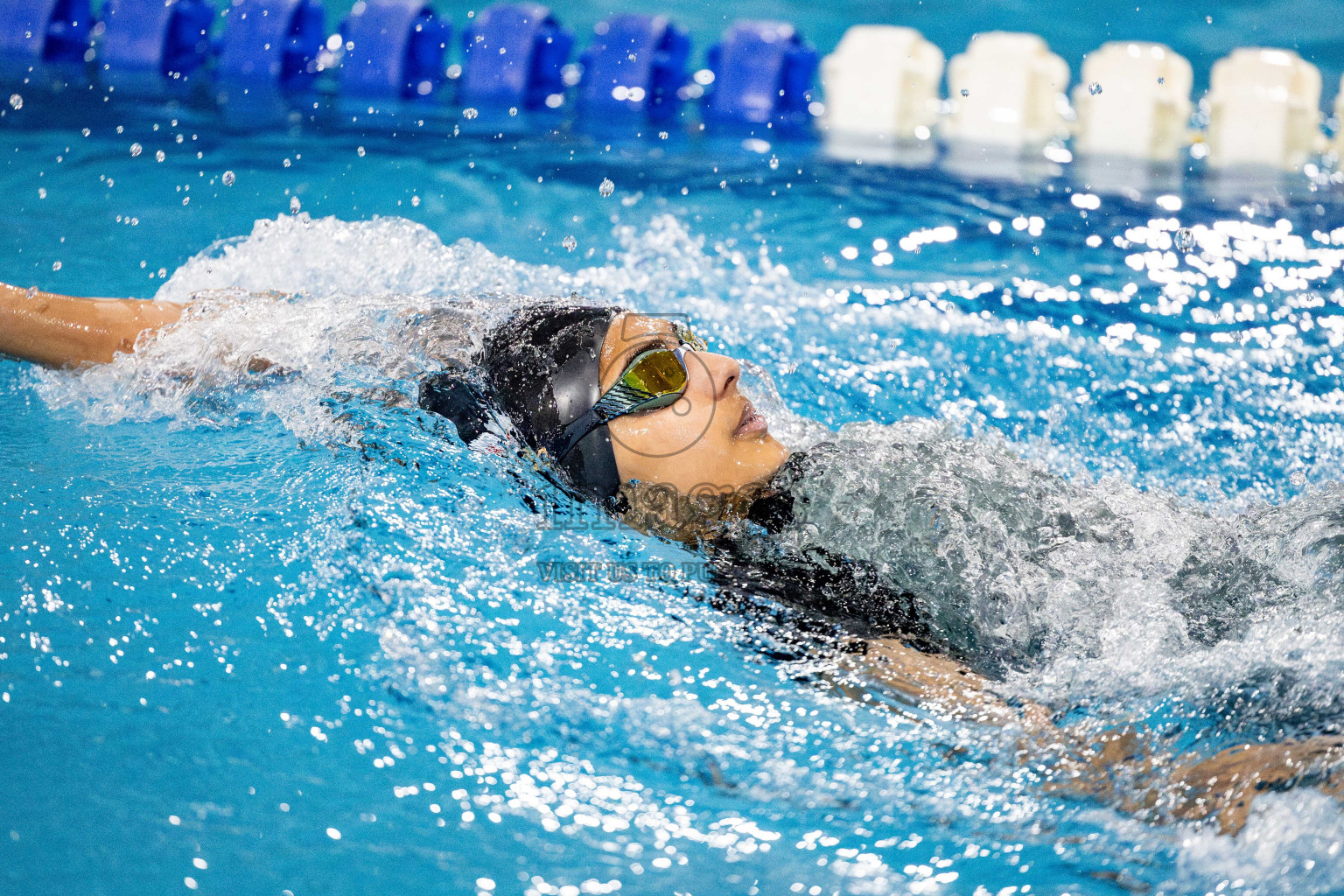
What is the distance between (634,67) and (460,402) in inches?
159

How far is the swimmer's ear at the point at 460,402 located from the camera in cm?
198

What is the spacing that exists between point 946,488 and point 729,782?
0.76 metres

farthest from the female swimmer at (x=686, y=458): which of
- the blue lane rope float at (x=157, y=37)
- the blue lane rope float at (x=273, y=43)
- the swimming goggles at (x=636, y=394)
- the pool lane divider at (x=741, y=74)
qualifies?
the blue lane rope float at (x=157, y=37)

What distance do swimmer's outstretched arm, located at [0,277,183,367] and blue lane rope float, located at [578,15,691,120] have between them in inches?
142

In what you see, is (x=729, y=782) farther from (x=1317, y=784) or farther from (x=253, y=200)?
(x=253, y=200)

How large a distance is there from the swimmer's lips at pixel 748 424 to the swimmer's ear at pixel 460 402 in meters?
0.45

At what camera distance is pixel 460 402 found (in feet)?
6.61

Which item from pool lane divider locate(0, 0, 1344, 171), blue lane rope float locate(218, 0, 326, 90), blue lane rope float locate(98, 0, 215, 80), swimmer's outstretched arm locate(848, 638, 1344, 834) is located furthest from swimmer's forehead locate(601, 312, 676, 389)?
blue lane rope float locate(98, 0, 215, 80)

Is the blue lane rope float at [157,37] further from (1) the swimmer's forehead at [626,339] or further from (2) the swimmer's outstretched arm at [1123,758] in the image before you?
(2) the swimmer's outstretched arm at [1123,758]

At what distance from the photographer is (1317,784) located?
1.36 m

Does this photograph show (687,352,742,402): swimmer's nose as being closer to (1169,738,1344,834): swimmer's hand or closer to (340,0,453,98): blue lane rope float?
(1169,738,1344,834): swimmer's hand

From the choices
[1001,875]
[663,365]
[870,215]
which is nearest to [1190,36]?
[870,215]

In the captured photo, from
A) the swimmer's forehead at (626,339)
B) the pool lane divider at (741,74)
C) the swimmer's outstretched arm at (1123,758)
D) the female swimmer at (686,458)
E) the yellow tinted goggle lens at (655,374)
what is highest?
the pool lane divider at (741,74)

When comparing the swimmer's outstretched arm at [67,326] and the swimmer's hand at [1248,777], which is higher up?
the swimmer's outstretched arm at [67,326]
